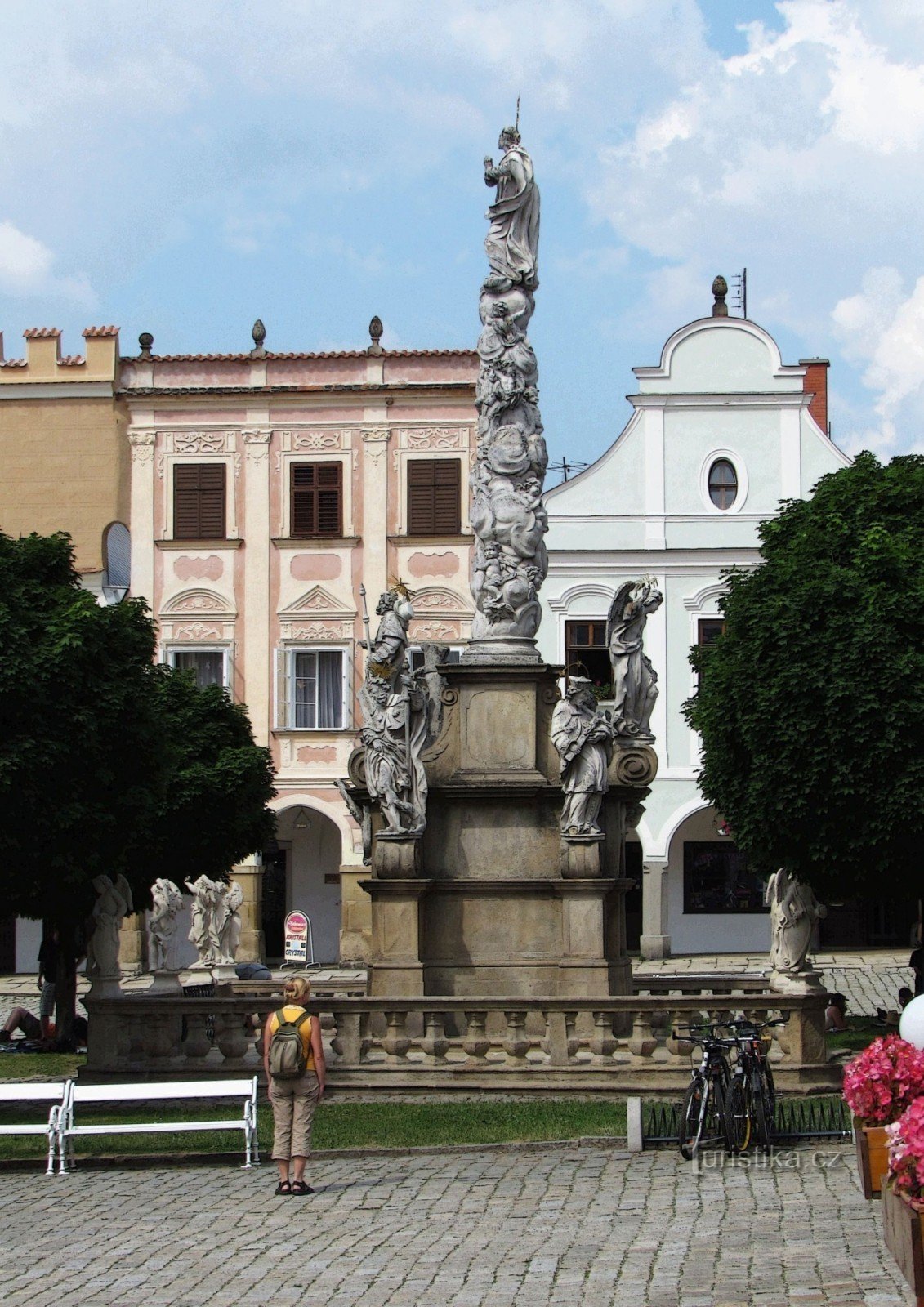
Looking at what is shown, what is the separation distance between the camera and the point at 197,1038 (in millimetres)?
17562

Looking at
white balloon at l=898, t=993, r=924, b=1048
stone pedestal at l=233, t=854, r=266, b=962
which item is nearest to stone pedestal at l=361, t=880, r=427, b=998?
white balloon at l=898, t=993, r=924, b=1048

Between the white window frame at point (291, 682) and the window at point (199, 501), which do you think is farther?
the window at point (199, 501)

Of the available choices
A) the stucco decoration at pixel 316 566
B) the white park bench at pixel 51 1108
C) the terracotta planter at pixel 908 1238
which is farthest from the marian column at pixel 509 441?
the stucco decoration at pixel 316 566

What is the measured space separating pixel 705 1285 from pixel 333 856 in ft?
107

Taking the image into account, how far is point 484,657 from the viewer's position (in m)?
19.8

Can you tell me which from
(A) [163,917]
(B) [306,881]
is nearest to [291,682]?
(B) [306,881]

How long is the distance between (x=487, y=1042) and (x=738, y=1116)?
11.1 feet

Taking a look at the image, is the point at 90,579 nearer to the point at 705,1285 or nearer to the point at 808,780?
the point at 808,780

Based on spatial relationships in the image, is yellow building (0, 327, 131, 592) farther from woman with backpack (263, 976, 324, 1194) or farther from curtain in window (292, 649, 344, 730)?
woman with backpack (263, 976, 324, 1194)

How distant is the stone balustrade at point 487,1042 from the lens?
1692 centimetres

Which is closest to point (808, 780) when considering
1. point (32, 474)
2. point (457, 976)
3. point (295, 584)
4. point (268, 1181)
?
point (457, 976)

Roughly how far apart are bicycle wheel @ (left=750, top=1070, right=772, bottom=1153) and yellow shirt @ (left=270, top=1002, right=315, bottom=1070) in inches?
118

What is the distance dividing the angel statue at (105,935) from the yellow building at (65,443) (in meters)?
19.1

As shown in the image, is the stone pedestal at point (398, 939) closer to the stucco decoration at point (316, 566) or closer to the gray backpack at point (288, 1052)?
the gray backpack at point (288, 1052)
